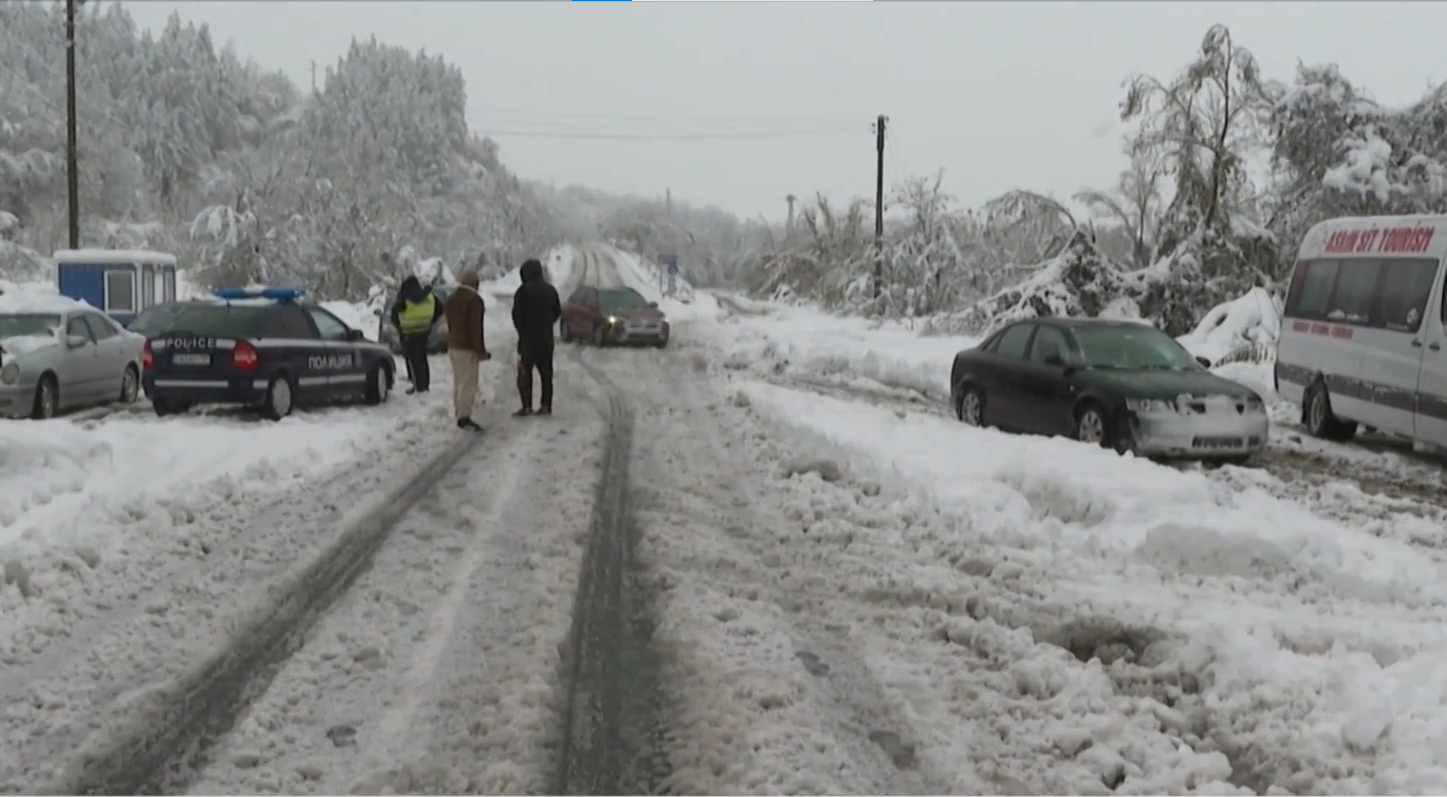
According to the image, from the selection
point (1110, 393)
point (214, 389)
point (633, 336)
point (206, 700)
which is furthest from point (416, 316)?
point (633, 336)

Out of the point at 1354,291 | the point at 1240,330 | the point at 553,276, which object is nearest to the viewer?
the point at 1354,291

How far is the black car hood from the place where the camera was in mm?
11641

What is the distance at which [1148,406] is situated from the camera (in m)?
11.5

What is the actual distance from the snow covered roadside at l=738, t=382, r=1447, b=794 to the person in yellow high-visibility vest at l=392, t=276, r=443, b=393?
340 inches

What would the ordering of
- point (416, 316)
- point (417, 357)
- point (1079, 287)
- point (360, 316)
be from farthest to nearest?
point (360, 316) → point (1079, 287) → point (417, 357) → point (416, 316)

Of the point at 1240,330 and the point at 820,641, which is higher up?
the point at 1240,330

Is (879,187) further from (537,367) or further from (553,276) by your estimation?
(553,276)

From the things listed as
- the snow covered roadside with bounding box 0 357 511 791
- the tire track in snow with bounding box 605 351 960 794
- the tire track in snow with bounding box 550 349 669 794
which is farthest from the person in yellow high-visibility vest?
the tire track in snow with bounding box 550 349 669 794

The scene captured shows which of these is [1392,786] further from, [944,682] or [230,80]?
[230,80]

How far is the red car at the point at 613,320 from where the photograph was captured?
1132 inches

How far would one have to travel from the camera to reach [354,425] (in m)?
13.6

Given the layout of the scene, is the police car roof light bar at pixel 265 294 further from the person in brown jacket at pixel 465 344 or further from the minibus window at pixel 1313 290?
the minibus window at pixel 1313 290

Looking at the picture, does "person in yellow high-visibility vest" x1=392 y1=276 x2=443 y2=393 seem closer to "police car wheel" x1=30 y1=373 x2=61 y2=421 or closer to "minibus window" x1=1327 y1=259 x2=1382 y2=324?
"police car wheel" x1=30 y1=373 x2=61 y2=421

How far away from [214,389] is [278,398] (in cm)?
70
